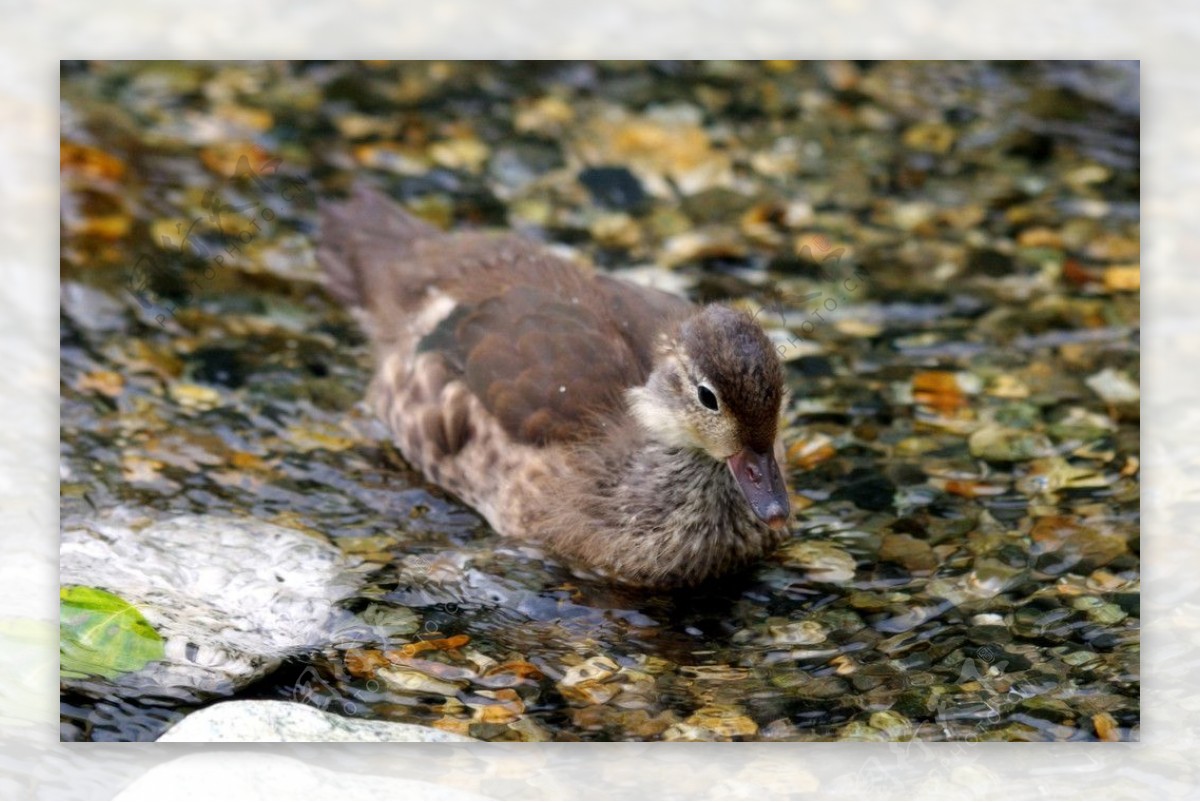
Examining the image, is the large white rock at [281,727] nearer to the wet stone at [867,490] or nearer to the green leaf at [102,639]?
the green leaf at [102,639]

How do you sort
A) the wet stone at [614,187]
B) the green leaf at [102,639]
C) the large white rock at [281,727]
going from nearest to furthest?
the large white rock at [281,727]
the green leaf at [102,639]
the wet stone at [614,187]

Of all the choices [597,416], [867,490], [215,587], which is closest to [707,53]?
[597,416]

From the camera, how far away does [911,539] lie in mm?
5031

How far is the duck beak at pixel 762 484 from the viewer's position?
14.6 feet

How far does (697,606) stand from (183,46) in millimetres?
2198

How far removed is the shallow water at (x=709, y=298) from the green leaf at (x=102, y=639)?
0.10 m

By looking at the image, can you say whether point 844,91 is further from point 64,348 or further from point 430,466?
point 64,348

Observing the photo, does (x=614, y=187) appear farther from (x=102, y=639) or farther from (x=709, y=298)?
(x=102, y=639)

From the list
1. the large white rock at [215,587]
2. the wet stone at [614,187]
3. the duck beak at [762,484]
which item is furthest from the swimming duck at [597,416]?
the wet stone at [614,187]

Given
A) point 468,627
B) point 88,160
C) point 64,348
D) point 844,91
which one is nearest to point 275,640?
point 468,627

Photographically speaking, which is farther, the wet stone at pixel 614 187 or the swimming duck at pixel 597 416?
the wet stone at pixel 614 187

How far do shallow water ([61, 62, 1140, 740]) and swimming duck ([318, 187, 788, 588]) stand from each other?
12cm

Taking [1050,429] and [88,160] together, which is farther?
[88,160]

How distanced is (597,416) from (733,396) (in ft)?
1.93
